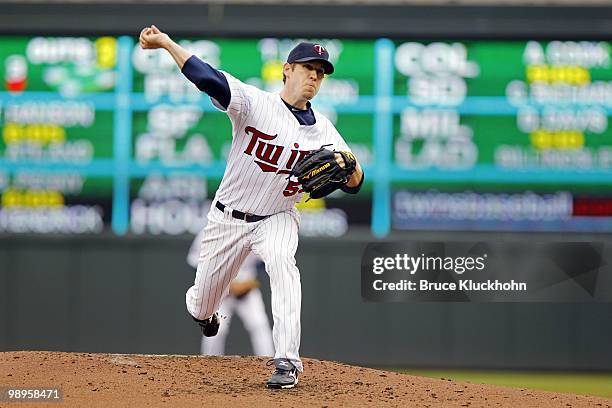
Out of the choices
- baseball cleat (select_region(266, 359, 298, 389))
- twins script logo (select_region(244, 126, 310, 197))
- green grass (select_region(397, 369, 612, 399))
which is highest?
twins script logo (select_region(244, 126, 310, 197))

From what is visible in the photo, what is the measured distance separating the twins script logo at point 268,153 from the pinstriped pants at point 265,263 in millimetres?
223

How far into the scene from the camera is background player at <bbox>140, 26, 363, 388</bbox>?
506 centimetres

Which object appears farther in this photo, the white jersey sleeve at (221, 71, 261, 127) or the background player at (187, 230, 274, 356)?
the background player at (187, 230, 274, 356)

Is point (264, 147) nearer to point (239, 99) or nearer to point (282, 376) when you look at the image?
point (239, 99)

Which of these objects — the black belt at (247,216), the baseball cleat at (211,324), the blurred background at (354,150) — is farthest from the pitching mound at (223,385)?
the blurred background at (354,150)

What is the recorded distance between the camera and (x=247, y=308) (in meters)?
8.54

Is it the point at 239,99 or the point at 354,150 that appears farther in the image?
the point at 354,150

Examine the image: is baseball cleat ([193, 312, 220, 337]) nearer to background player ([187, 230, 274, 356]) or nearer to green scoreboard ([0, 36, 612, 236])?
background player ([187, 230, 274, 356])

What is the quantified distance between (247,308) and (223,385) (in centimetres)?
329

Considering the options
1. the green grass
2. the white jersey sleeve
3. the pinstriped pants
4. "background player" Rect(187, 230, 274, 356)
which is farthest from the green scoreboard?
the white jersey sleeve

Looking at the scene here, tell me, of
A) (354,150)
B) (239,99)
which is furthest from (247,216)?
(354,150)

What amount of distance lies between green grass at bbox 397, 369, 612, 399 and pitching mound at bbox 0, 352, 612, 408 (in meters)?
2.74

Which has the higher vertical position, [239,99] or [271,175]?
[239,99]

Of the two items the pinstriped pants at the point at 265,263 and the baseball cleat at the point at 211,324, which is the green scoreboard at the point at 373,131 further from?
the pinstriped pants at the point at 265,263
